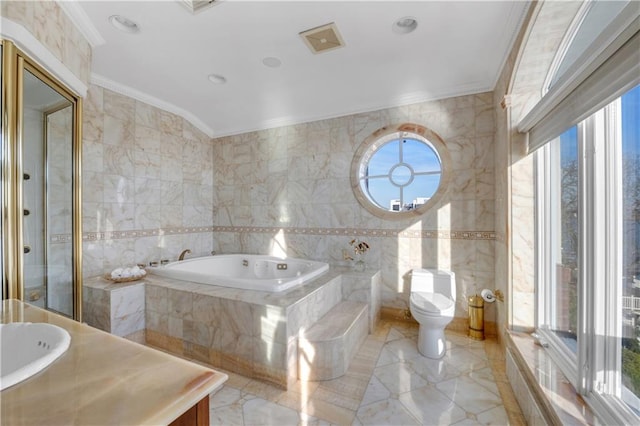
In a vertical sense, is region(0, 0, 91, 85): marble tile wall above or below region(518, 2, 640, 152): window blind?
above

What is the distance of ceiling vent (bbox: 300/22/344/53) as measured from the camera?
2011mm

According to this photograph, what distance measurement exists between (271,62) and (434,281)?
2.62m

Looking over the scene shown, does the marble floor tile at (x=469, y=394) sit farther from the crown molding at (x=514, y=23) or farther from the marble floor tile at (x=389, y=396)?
the crown molding at (x=514, y=23)

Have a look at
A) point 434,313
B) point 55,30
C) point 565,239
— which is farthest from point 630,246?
point 55,30

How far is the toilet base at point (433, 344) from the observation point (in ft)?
7.16

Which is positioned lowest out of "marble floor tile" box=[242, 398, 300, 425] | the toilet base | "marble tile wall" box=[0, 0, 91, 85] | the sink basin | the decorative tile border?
"marble floor tile" box=[242, 398, 300, 425]

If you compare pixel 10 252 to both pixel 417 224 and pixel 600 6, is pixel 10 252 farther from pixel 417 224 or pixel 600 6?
pixel 600 6

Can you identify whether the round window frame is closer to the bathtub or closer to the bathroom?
the bathroom

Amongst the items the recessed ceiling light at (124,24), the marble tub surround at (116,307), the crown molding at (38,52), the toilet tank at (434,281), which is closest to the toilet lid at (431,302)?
the toilet tank at (434,281)

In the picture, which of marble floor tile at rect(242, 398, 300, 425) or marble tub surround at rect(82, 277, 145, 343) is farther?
marble tub surround at rect(82, 277, 145, 343)

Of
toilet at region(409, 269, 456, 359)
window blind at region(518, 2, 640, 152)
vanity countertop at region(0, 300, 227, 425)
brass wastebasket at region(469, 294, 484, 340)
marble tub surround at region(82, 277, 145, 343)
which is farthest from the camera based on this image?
brass wastebasket at region(469, 294, 484, 340)

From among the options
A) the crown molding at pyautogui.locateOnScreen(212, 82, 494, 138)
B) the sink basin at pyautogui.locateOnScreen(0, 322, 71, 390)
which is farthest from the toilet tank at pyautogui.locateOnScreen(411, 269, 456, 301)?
A: the sink basin at pyautogui.locateOnScreen(0, 322, 71, 390)

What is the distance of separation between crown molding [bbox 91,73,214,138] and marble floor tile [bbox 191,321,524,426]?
10.2ft

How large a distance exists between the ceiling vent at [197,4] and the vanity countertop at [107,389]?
2097 mm
